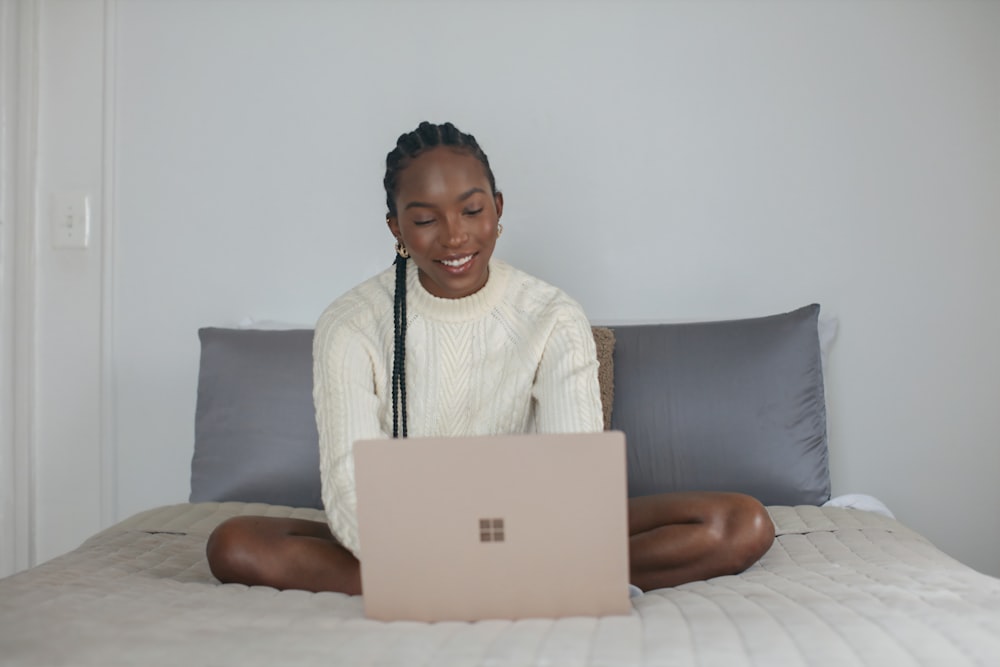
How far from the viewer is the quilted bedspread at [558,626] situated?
36.8 inches

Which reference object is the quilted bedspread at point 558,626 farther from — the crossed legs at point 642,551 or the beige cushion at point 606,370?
the beige cushion at point 606,370

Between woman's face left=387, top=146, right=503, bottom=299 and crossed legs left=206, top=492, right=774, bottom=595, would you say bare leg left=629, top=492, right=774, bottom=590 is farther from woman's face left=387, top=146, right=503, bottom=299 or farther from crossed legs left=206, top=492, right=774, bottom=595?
woman's face left=387, top=146, right=503, bottom=299

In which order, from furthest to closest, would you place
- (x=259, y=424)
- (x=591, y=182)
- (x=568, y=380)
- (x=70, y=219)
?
(x=70, y=219) → (x=591, y=182) → (x=259, y=424) → (x=568, y=380)

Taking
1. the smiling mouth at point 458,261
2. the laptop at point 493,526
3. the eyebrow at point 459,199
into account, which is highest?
the eyebrow at point 459,199

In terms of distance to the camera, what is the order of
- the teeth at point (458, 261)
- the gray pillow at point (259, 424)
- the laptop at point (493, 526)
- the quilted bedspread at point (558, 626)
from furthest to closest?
the gray pillow at point (259, 424) < the teeth at point (458, 261) < the laptop at point (493, 526) < the quilted bedspread at point (558, 626)

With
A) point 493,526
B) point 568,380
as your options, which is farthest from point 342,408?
point 493,526

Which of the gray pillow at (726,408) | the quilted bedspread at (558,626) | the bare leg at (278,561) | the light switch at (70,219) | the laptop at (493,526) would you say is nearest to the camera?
the quilted bedspread at (558,626)

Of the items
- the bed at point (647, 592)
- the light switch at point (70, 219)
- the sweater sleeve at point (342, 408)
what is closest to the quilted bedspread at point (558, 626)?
the bed at point (647, 592)

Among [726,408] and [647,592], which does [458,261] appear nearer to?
[647,592]

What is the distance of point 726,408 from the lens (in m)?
1.91

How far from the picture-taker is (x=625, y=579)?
1.08 metres

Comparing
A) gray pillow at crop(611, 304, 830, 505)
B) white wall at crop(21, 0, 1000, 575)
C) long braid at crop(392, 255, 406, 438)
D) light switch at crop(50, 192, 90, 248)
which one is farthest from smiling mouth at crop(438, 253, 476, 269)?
light switch at crop(50, 192, 90, 248)

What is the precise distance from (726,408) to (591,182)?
683 mm

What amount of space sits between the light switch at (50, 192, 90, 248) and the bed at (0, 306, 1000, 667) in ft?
1.70
